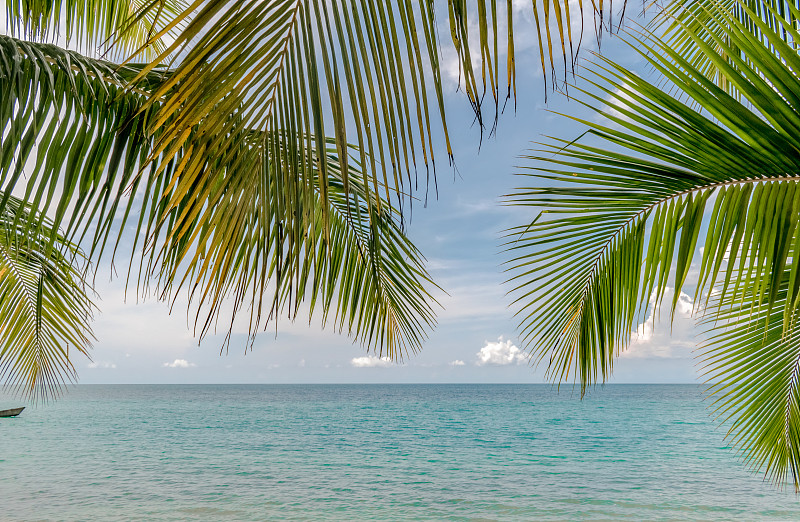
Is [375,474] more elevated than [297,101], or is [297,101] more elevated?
[297,101]

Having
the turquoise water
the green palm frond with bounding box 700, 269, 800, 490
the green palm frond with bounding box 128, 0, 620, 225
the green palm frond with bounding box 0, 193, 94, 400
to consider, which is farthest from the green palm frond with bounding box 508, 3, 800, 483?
the turquoise water

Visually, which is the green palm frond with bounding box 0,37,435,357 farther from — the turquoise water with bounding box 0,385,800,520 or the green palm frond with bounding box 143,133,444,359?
the turquoise water with bounding box 0,385,800,520

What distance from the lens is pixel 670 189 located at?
5.62 ft

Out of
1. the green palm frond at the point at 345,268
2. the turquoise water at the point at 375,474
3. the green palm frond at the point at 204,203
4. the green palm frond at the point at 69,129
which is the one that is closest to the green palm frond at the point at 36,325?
the green palm frond at the point at 345,268

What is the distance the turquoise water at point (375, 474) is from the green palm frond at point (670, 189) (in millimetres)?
10360

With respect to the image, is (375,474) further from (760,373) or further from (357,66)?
(357,66)

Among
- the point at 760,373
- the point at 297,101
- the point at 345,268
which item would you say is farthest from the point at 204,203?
the point at 760,373

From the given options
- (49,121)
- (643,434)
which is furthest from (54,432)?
(49,121)

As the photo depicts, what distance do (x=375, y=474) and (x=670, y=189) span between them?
53.2 ft

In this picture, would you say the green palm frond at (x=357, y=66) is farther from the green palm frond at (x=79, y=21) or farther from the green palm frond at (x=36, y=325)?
the green palm frond at (x=36, y=325)

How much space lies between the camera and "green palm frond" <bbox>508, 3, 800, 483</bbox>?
140 cm

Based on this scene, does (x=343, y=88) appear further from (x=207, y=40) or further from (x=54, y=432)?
(x=54, y=432)

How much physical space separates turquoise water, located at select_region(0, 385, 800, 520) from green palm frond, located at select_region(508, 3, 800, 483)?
10.4m

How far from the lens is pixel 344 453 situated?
21.3m
